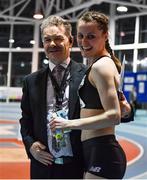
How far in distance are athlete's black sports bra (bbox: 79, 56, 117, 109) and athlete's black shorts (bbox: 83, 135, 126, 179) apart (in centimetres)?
11

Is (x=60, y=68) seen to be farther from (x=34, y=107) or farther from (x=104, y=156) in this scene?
(x=104, y=156)

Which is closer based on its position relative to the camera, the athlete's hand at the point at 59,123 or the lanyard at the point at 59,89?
the athlete's hand at the point at 59,123

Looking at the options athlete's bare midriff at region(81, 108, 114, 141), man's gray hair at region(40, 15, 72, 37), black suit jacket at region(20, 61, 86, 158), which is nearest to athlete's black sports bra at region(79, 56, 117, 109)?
athlete's bare midriff at region(81, 108, 114, 141)

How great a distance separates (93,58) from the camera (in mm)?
1280

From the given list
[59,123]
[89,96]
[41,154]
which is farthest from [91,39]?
[41,154]

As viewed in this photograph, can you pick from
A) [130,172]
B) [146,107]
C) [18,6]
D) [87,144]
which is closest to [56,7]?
[18,6]

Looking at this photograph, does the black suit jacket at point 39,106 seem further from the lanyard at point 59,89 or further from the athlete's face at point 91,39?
the athlete's face at point 91,39

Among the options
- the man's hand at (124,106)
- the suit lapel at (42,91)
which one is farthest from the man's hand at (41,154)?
the man's hand at (124,106)

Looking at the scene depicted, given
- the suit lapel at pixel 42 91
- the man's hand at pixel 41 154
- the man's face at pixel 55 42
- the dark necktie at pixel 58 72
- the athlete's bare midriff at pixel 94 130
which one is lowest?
the man's hand at pixel 41 154

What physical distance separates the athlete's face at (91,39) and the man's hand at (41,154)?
41cm

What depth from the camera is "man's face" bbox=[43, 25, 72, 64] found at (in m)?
1.42

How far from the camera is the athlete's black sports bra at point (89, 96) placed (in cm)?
122

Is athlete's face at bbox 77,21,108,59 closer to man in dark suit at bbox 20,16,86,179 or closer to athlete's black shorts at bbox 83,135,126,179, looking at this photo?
man in dark suit at bbox 20,16,86,179

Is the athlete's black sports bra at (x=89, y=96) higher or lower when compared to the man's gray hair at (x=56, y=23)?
lower
